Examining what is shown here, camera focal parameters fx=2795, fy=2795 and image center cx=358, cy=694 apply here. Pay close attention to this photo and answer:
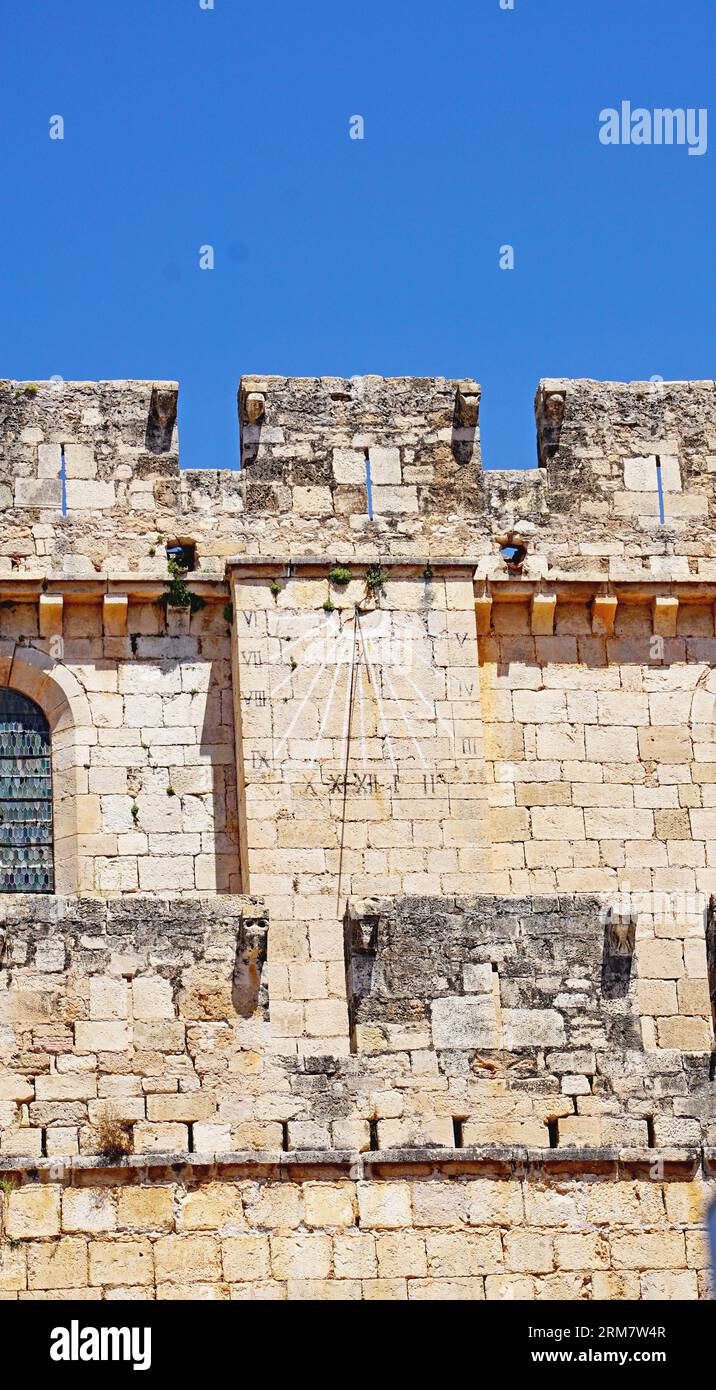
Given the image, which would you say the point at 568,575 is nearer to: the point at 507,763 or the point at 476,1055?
the point at 507,763

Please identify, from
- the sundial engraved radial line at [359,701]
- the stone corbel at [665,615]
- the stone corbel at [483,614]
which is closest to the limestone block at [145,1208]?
the sundial engraved radial line at [359,701]

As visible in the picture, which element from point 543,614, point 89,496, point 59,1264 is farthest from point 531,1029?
point 89,496

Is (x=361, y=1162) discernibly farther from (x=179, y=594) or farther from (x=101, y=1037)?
(x=179, y=594)

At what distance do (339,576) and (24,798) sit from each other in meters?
3.38

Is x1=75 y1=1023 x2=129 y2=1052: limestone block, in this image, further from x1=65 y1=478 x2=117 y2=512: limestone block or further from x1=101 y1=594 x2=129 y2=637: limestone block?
x1=65 y1=478 x2=117 y2=512: limestone block

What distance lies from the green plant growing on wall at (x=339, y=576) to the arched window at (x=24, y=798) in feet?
9.26

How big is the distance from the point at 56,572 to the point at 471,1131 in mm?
8445

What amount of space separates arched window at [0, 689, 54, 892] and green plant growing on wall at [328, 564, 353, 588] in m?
Answer: 2.82

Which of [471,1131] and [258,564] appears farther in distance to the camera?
[258,564]

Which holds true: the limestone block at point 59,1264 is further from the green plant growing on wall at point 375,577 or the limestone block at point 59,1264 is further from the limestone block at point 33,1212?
the green plant growing on wall at point 375,577

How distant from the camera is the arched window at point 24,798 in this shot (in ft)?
79.5

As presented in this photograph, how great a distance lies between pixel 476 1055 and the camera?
18125 mm

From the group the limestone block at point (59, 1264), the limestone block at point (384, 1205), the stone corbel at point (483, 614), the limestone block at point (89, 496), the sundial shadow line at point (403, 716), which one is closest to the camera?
the limestone block at point (59, 1264)
